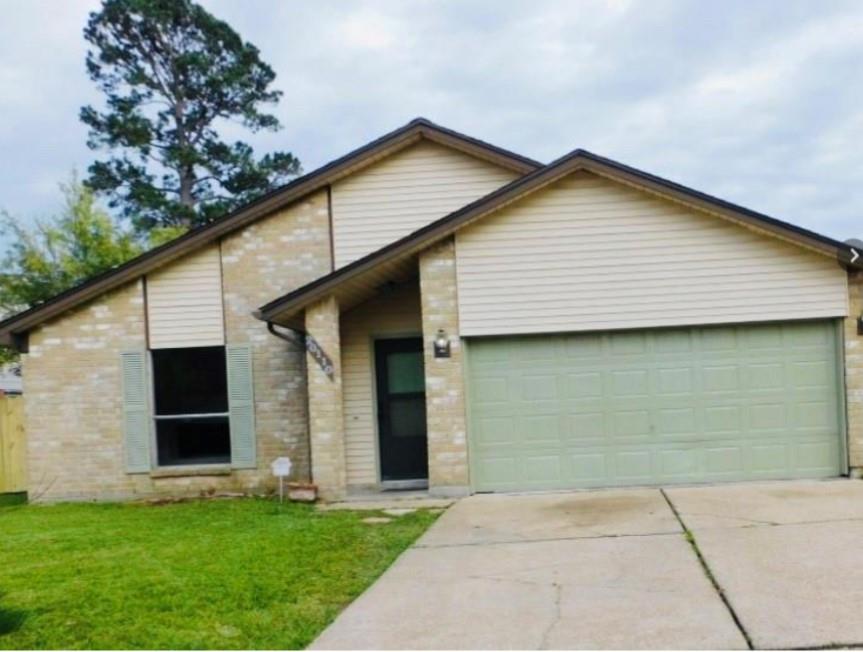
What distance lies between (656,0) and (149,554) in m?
9.83

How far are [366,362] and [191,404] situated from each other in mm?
2895

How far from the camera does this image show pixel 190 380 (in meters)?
11.6

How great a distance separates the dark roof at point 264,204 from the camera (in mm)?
11164

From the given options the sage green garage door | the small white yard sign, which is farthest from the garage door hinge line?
the small white yard sign

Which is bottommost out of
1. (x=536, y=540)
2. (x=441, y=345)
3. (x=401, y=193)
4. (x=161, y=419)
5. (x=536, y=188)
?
(x=536, y=540)

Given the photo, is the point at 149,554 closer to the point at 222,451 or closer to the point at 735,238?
the point at 222,451

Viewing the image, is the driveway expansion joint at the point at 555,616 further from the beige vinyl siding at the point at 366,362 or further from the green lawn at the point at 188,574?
the beige vinyl siding at the point at 366,362

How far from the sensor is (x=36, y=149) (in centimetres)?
2611

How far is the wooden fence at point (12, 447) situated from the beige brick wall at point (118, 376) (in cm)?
300

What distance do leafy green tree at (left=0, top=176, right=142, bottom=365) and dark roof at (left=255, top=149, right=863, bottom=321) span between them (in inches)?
465

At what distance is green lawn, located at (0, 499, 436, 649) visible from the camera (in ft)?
15.8

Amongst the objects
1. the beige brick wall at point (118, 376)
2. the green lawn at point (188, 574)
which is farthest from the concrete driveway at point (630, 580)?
the beige brick wall at point (118, 376)

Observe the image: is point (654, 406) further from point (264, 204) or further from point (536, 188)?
point (264, 204)

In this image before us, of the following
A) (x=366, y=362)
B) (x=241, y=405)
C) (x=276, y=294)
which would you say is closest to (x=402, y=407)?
(x=366, y=362)
